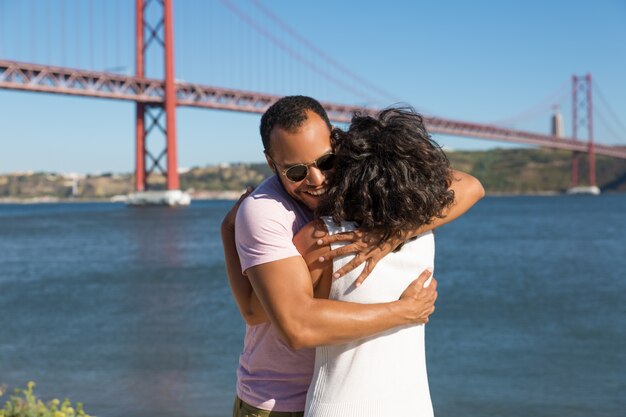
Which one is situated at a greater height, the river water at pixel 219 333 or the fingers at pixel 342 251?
the fingers at pixel 342 251

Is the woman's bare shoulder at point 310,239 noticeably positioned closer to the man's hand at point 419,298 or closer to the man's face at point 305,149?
the man's face at point 305,149

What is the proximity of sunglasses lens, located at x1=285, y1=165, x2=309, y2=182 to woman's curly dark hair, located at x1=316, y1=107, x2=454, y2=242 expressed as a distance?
0.05 metres

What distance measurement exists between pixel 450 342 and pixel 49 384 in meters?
3.91

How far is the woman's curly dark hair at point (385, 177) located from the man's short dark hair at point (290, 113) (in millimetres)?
67

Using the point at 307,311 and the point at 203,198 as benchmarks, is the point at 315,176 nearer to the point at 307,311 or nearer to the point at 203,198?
the point at 307,311

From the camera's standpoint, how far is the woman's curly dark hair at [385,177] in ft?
3.98

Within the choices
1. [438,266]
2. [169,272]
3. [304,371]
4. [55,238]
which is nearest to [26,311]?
[169,272]

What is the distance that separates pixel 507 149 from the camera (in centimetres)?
9894

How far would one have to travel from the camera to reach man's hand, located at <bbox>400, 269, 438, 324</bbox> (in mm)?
1272

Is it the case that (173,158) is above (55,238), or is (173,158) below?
above

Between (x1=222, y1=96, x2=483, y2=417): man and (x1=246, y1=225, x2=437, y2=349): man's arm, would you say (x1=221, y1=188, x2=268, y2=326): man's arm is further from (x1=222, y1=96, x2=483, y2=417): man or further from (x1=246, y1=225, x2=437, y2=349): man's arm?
(x1=246, y1=225, x2=437, y2=349): man's arm

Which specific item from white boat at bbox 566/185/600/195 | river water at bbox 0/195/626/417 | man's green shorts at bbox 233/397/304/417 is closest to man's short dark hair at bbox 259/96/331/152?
man's green shorts at bbox 233/397/304/417

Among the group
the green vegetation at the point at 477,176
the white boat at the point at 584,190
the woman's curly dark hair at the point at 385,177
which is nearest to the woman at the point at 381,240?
the woman's curly dark hair at the point at 385,177

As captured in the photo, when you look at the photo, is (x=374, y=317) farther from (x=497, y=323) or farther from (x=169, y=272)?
(x=169, y=272)
